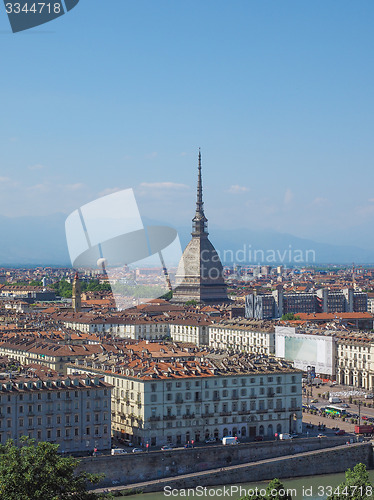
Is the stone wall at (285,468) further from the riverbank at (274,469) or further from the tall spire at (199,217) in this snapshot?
the tall spire at (199,217)

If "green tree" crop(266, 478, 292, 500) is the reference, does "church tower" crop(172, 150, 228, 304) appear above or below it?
above

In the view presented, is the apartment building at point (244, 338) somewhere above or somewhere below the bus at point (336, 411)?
above

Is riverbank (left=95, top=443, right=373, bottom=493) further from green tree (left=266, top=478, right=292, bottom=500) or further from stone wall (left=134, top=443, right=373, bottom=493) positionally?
green tree (left=266, top=478, right=292, bottom=500)

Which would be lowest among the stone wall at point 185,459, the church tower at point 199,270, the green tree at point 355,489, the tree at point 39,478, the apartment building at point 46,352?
the stone wall at point 185,459

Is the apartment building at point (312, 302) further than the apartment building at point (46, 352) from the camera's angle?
Yes

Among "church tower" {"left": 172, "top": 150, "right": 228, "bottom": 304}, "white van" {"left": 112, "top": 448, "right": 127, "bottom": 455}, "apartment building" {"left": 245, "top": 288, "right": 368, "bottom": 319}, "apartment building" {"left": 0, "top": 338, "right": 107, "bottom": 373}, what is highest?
"church tower" {"left": 172, "top": 150, "right": 228, "bottom": 304}

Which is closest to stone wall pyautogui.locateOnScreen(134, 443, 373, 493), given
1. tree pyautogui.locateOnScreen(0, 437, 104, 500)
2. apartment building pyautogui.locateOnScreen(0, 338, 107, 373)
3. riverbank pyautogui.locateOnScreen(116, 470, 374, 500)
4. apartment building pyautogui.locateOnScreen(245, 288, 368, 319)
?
riverbank pyautogui.locateOnScreen(116, 470, 374, 500)

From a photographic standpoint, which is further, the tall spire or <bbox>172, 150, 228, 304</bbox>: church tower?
the tall spire

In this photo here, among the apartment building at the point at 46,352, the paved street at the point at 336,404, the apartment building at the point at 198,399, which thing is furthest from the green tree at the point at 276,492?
the apartment building at the point at 46,352
